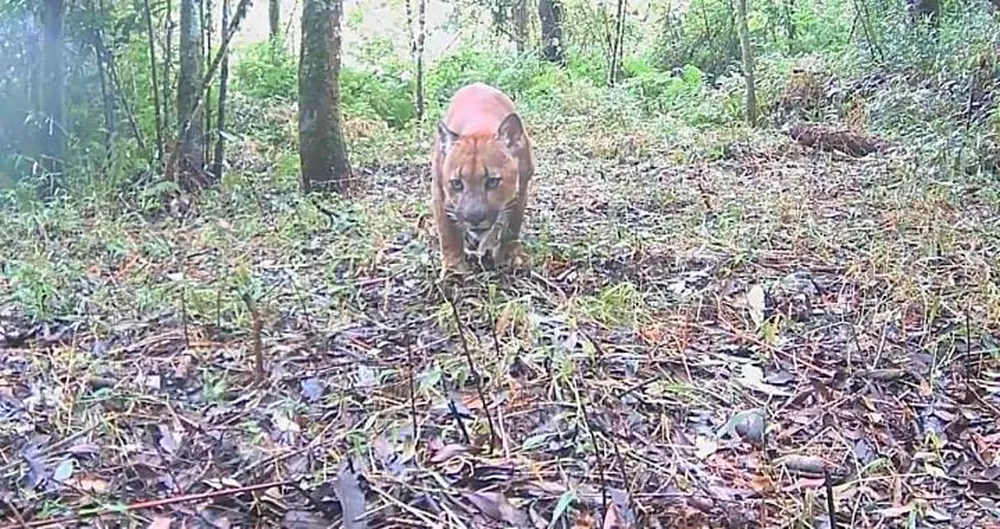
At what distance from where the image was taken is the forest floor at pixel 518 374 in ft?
9.13

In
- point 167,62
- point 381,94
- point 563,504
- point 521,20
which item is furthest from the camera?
point 521,20

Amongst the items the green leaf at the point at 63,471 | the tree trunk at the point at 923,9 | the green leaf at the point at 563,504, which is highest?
the tree trunk at the point at 923,9

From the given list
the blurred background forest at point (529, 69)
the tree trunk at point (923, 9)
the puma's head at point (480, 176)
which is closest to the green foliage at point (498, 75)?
the blurred background forest at point (529, 69)

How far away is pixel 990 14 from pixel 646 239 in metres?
6.71

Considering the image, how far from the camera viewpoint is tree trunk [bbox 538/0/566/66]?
63.8 ft

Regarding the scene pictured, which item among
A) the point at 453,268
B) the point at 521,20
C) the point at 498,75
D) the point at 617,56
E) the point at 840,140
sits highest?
A: the point at 521,20

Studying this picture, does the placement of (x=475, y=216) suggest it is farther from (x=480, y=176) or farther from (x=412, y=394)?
(x=412, y=394)

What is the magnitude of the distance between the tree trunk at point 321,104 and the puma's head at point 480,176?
272 cm

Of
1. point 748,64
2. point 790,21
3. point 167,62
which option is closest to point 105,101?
point 167,62

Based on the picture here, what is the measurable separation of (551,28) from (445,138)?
15.4m

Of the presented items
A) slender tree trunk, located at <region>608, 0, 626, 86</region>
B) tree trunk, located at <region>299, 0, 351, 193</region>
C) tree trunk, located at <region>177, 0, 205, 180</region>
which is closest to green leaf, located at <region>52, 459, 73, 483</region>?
tree trunk, located at <region>299, 0, 351, 193</region>

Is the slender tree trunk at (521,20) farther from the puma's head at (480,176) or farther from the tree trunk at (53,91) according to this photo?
the puma's head at (480,176)

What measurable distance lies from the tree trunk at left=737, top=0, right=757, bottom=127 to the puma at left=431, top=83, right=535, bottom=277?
674 centimetres

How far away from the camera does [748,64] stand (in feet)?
37.9
